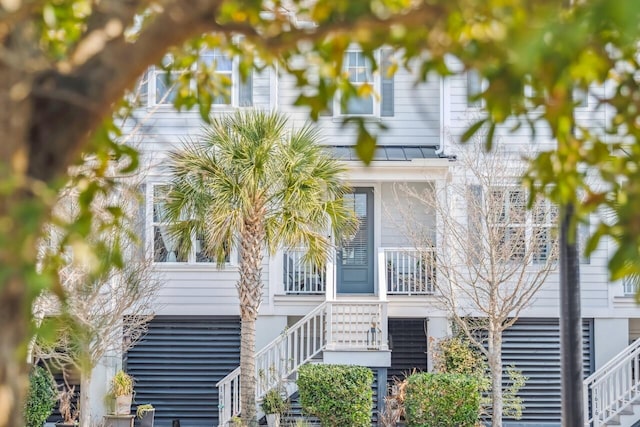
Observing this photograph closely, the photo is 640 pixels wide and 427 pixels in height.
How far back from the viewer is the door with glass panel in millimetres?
19688

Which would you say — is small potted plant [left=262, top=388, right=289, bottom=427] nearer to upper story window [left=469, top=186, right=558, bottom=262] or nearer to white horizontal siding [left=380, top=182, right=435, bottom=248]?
white horizontal siding [left=380, top=182, right=435, bottom=248]

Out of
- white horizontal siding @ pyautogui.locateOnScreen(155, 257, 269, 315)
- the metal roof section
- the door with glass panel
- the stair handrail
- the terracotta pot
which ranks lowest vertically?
the terracotta pot

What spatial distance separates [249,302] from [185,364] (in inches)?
176

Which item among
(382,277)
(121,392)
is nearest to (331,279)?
(382,277)

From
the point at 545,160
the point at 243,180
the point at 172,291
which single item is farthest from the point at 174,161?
the point at 545,160

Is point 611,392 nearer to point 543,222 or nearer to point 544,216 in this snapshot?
point 543,222

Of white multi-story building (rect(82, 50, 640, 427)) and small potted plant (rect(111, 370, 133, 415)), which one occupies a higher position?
white multi-story building (rect(82, 50, 640, 427))

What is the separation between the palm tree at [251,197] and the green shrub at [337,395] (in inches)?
40.5

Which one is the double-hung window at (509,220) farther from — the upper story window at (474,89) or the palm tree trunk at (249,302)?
the palm tree trunk at (249,302)

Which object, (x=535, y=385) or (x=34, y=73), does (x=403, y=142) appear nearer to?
(x=535, y=385)

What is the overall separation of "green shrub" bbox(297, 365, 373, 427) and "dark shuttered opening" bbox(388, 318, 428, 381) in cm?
386

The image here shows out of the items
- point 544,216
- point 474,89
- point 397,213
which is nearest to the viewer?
point 544,216

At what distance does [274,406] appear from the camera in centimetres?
1602

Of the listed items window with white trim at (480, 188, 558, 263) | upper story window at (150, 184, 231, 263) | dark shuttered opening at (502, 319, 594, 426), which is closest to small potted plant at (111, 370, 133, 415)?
upper story window at (150, 184, 231, 263)
